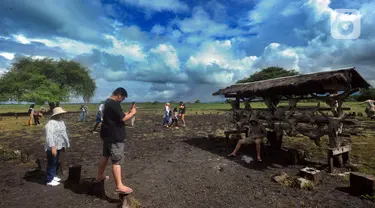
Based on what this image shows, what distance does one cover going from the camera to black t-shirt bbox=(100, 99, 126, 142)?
446cm

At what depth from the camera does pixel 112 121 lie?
177 inches

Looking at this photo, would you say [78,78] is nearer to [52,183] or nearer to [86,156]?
[86,156]

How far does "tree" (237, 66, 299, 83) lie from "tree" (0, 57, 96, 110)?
127 feet

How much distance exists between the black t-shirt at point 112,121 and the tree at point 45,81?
1399 inches

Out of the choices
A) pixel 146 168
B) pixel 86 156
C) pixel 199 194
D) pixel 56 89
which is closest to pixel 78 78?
pixel 56 89

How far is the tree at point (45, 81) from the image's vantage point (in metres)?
33.4

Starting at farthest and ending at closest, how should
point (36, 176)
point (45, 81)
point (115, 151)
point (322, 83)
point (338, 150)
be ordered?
point (45, 81), point (338, 150), point (322, 83), point (36, 176), point (115, 151)

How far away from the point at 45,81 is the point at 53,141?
1473 inches

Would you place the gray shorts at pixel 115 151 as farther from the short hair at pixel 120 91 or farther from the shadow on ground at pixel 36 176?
the shadow on ground at pixel 36 176

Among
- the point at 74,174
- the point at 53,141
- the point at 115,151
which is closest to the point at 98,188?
the point at 74,174

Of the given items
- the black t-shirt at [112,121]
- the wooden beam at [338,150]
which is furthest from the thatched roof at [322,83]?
the black t-shirt at [112,121]

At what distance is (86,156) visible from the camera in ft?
29.3

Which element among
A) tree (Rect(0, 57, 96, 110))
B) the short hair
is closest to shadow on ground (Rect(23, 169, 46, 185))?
the short hair

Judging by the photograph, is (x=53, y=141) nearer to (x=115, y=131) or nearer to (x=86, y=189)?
(x=86, y=189)
